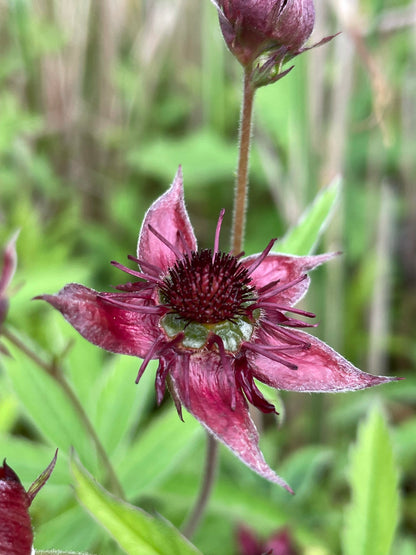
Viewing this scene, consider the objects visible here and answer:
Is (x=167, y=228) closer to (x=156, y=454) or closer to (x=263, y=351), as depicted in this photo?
(x=263, y=351)

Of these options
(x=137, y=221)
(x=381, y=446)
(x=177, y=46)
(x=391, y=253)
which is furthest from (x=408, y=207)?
(x=381, y=446)

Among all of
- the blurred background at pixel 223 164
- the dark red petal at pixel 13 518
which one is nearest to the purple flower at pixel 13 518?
the dark red petal at pixel 13 518

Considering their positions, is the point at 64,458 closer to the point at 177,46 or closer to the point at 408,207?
the point at 408,207

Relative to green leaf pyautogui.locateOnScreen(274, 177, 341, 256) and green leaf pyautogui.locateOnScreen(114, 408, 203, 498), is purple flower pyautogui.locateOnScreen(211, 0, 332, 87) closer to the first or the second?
green leaf pyautogui.locateOnScreen(274, 177, 341, 256)

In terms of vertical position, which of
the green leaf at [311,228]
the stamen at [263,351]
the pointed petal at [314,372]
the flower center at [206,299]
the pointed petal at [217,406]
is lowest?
the pointed petal at [217,406]

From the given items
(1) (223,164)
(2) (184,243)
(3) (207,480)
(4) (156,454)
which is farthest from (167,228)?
(1) (223,164)

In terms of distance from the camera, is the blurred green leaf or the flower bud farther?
the blurred green leaf

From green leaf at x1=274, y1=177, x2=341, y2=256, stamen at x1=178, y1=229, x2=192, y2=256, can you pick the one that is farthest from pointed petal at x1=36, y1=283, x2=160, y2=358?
green leaf at x1=274, y1=177, x2=341, y2=256

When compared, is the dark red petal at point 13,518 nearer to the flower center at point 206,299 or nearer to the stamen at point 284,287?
the flower center at point 206,299
